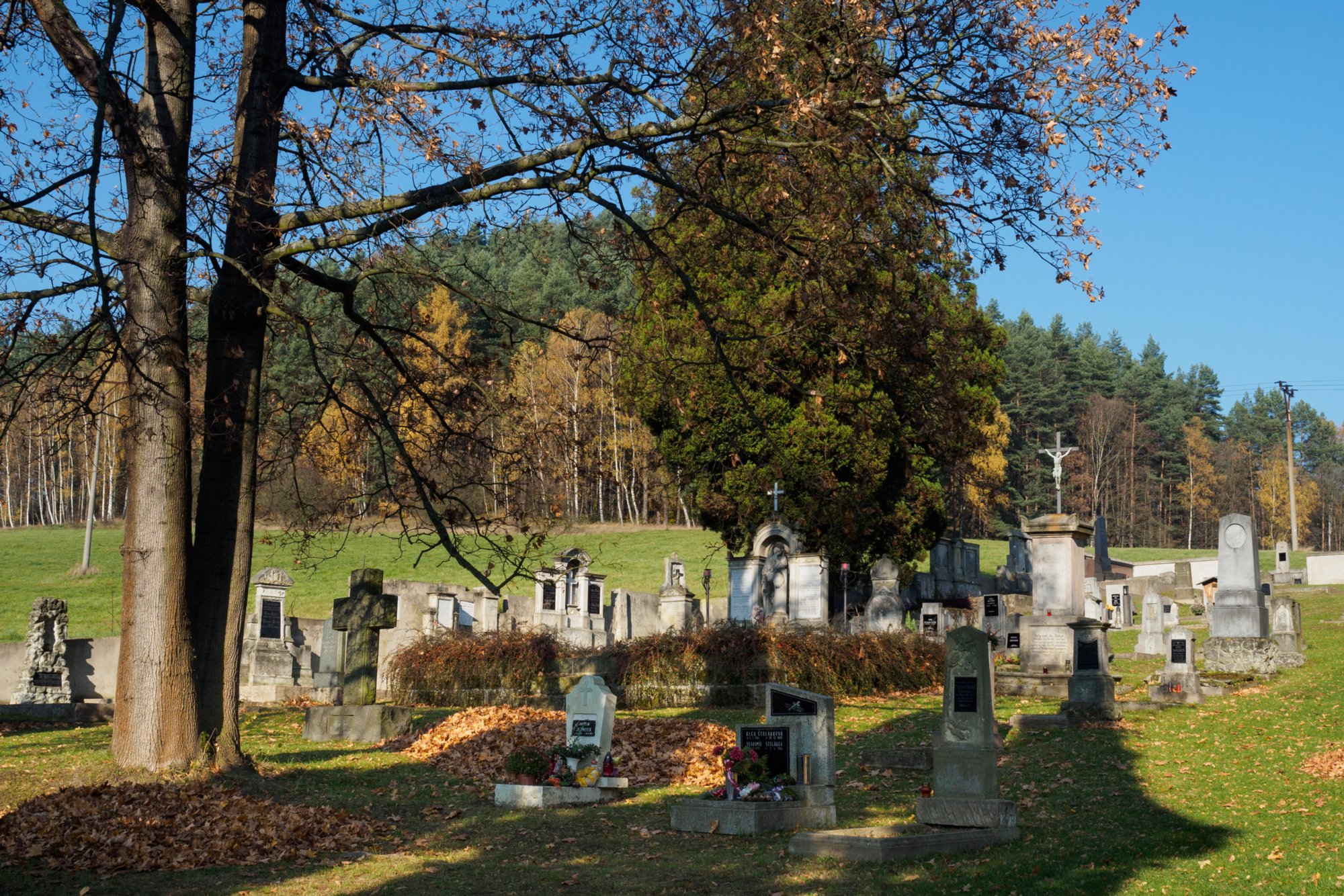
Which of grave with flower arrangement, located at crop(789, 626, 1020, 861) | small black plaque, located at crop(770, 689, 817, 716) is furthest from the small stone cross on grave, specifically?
grave with flower arrangement, located at crop(789, 626, 1020, 861)

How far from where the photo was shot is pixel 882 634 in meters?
19.1

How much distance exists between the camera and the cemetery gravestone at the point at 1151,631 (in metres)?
25.2

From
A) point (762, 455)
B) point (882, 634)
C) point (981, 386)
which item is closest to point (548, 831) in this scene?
point (882, 634)

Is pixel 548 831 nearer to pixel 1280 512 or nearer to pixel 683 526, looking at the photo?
pixel 683 526

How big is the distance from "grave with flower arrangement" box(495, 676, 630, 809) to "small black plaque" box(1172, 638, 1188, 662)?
1070 centimetres

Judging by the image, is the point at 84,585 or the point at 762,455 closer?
the point at 762,455

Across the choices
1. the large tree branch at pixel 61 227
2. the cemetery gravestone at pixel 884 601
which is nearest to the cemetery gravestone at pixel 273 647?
the cemetery gravestone at pixel 884 601

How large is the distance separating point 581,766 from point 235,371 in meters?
5.05

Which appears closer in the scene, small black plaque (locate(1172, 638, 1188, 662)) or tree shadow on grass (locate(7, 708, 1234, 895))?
tree shadow on grass (locate(7, 708, 1234, 895))

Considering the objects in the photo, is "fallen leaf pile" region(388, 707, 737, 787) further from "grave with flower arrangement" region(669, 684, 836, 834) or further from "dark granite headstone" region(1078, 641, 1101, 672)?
"dark granite headstone" region(1078, 641, 1101, 672)

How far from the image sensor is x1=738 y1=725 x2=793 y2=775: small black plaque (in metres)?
9.82

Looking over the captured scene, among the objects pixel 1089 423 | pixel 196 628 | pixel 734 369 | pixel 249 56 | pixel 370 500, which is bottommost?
pixel 196 628

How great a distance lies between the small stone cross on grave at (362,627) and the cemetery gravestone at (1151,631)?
58.1ft

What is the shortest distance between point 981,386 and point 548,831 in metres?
25.8
